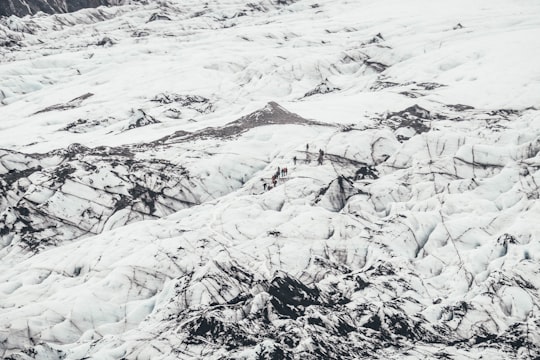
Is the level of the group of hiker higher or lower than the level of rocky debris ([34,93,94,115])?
lower

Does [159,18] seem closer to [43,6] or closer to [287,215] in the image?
[43,6]

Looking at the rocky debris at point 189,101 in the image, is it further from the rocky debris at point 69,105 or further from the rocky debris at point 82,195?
the rocky debris at point 82,195

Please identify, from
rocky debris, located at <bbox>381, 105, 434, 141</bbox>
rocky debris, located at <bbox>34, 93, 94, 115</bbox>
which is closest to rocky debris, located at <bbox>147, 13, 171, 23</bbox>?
rocky debris, located at <bbox>34, 93, 94, 115</bbox>

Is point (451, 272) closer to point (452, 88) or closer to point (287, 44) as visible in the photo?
point (452, 88)

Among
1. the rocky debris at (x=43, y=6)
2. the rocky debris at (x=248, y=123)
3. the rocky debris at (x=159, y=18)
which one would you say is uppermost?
the rocky debris at (x=43, y=6)

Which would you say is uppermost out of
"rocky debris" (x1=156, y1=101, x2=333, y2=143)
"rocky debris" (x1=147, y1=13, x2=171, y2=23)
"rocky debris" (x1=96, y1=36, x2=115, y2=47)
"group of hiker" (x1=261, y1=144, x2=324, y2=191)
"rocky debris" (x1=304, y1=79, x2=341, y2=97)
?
"rocky debris" (x1=147, y1=13, x2=171, y2=23)

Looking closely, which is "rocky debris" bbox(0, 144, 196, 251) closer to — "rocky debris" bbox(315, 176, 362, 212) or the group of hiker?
the group of hiker

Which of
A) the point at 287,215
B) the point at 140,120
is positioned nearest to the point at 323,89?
the point at 140,120

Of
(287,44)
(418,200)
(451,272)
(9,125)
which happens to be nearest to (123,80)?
(9,125)

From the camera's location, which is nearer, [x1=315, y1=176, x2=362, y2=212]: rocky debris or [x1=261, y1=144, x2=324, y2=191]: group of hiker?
[x1=315, y1=176, x2=362, y2=212]: rocky debris

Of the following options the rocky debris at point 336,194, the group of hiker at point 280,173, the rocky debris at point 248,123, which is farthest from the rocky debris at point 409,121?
the rocky debris at point 336,194
